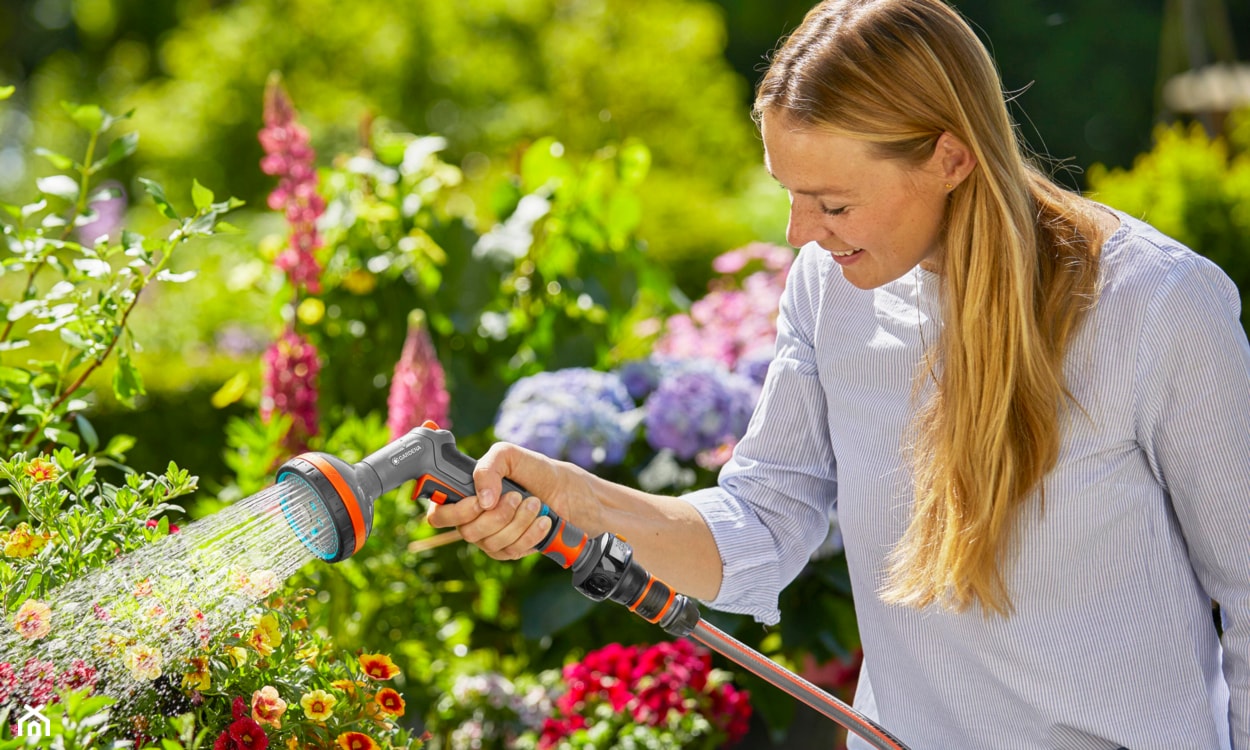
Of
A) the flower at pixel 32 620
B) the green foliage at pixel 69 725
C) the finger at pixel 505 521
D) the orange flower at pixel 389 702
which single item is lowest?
the orange flower at pixel 389 702

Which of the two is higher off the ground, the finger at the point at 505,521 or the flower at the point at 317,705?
the finger at the point at 505,521

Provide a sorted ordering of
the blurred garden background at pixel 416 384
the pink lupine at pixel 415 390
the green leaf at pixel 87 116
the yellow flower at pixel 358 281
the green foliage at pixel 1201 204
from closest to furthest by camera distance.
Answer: the blurred garden background at pixel 416 384, the green leaf at pixel 87 116, the pink lupine at pixel 415 390, the yellow flower at pixel 358 281, the green foliage at pixel 1201 204

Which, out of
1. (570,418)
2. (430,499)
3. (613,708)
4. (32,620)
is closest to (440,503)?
(430,499)

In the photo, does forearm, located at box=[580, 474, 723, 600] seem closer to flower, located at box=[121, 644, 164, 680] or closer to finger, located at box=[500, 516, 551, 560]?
finger, located at box=[500, 516, 551, 560]

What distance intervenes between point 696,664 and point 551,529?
110 centimetres

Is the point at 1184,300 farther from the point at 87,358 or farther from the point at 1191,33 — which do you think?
the point at 1191,33

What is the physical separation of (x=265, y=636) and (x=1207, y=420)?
98cm

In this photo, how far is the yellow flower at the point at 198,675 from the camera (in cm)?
109

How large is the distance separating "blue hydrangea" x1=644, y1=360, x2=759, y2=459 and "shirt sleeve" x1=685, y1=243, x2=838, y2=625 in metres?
0.94

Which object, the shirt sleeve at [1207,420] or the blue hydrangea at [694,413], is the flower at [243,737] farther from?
the blue hydrangea at [694,413]

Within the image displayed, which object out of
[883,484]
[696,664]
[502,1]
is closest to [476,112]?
[502,1]

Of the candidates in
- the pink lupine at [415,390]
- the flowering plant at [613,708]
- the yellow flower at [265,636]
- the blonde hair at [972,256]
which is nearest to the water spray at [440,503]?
the yellow flower at [265,636]

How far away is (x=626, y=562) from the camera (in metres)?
1.27

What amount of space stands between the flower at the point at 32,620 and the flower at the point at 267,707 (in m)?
0.19
